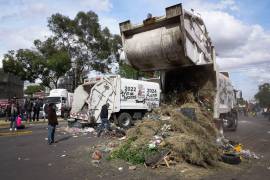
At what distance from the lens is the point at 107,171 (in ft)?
19.7

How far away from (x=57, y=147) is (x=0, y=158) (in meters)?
1.92

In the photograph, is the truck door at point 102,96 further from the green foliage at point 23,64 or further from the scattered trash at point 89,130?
the green foliage at point 23,64

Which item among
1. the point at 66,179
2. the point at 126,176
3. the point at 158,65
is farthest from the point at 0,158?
the point at 158,65

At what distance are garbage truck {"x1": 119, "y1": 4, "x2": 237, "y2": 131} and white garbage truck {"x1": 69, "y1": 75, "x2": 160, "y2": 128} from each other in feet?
9.42

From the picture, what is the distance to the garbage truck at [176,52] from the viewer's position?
24.9ft

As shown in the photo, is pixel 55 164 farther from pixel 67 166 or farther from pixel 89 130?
pixel 89 130

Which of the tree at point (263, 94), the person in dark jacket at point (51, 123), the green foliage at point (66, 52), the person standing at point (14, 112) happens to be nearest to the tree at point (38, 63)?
the green foliage at point (66, 52)

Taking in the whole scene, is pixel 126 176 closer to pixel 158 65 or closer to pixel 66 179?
pixel 66 179

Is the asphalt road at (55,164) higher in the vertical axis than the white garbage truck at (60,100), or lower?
lower

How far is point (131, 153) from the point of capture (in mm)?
6730

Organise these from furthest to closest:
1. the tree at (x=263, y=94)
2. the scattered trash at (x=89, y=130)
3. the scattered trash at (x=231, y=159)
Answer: the tree at (x=263, y=94) < the scattered trash at (x=89, y=130) < the scattered trash at (x=231, y=159)

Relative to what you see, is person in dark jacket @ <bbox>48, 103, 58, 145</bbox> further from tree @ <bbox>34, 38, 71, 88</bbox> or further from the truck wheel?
tree @ <bbox>34, 38, 71, 88</bbox>

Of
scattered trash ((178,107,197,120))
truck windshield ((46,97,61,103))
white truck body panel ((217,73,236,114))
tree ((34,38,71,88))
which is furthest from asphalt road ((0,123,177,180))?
tree ((34,38,71,88))

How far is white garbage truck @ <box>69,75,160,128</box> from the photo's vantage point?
12516mm
